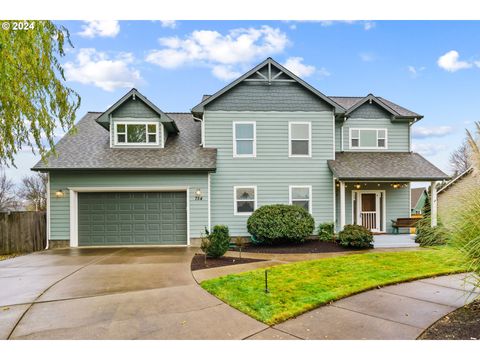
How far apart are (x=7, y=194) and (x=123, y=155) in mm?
32967

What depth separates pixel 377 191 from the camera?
45.8 ft

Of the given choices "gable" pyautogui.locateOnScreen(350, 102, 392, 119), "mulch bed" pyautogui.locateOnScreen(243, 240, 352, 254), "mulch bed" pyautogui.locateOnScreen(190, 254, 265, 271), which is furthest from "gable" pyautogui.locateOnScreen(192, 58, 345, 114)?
"mulch bed" pyautogui.locateOnScreen(190, 254, 265, 271)

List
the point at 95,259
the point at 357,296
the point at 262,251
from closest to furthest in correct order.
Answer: the point at 357,296 → the point at 95,259 → the point at 262,251

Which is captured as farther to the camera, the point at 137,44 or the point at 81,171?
the point at 81,171

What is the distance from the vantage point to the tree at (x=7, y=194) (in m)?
31.9

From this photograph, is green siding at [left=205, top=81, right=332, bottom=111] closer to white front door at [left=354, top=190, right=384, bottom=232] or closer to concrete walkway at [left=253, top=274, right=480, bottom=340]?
white front door at [left=354, top=190, right=384, bottom=232]

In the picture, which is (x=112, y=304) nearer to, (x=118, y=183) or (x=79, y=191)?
(x=118, y=183)

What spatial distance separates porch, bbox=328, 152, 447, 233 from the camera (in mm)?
12961

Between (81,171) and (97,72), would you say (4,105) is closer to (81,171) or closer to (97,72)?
(81,171)

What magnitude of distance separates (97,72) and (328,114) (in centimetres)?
1034

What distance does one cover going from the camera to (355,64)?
13352mm

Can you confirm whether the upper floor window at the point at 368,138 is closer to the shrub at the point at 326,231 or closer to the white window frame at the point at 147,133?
the shrub at the point at 326,231

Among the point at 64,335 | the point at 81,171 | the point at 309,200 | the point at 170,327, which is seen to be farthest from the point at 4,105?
the point at 309,200

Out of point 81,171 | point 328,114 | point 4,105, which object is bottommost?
point 81,171
